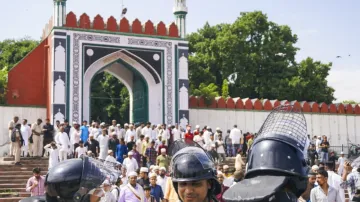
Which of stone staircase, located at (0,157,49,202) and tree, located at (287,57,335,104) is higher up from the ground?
tree, located at (287,57,335,104)

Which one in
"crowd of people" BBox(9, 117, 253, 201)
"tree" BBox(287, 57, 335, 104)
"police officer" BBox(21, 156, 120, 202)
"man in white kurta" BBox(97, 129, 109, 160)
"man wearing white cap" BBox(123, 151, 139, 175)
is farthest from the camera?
"tree" BBox(287, 57, 335, 104)

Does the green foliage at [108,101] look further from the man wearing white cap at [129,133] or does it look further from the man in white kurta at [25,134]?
the man in white kurta at [25,134]

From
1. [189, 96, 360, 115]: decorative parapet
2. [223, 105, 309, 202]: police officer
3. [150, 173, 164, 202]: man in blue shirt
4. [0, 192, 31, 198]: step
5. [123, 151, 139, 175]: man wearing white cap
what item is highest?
[189, 96, 360, 115]: decorative parapet

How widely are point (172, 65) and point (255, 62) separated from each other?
7902 mm

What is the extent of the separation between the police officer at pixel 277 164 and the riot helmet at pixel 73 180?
0.84m

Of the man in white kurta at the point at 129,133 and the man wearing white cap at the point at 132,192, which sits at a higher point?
the man in white kurta at the point at 129,133

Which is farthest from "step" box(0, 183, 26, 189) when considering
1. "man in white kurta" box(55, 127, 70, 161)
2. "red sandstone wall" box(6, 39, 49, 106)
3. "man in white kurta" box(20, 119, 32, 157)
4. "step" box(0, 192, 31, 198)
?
"red sandstone wall" box(6, 39, 49, 106)

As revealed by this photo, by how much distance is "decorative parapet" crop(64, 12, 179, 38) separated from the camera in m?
18.2

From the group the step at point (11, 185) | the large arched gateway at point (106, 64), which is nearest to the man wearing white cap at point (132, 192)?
the step at point (11, 185)

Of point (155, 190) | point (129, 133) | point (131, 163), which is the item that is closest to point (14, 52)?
point (129, 133)

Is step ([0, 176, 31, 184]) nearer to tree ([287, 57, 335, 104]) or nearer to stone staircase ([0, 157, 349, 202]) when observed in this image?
stone staircase ([0, 157, 349, 202])

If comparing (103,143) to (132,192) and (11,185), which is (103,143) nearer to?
(11,185)

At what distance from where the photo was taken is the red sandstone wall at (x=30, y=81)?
58.0ft

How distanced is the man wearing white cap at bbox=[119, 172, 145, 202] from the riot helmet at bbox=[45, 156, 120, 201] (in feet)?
18.6
